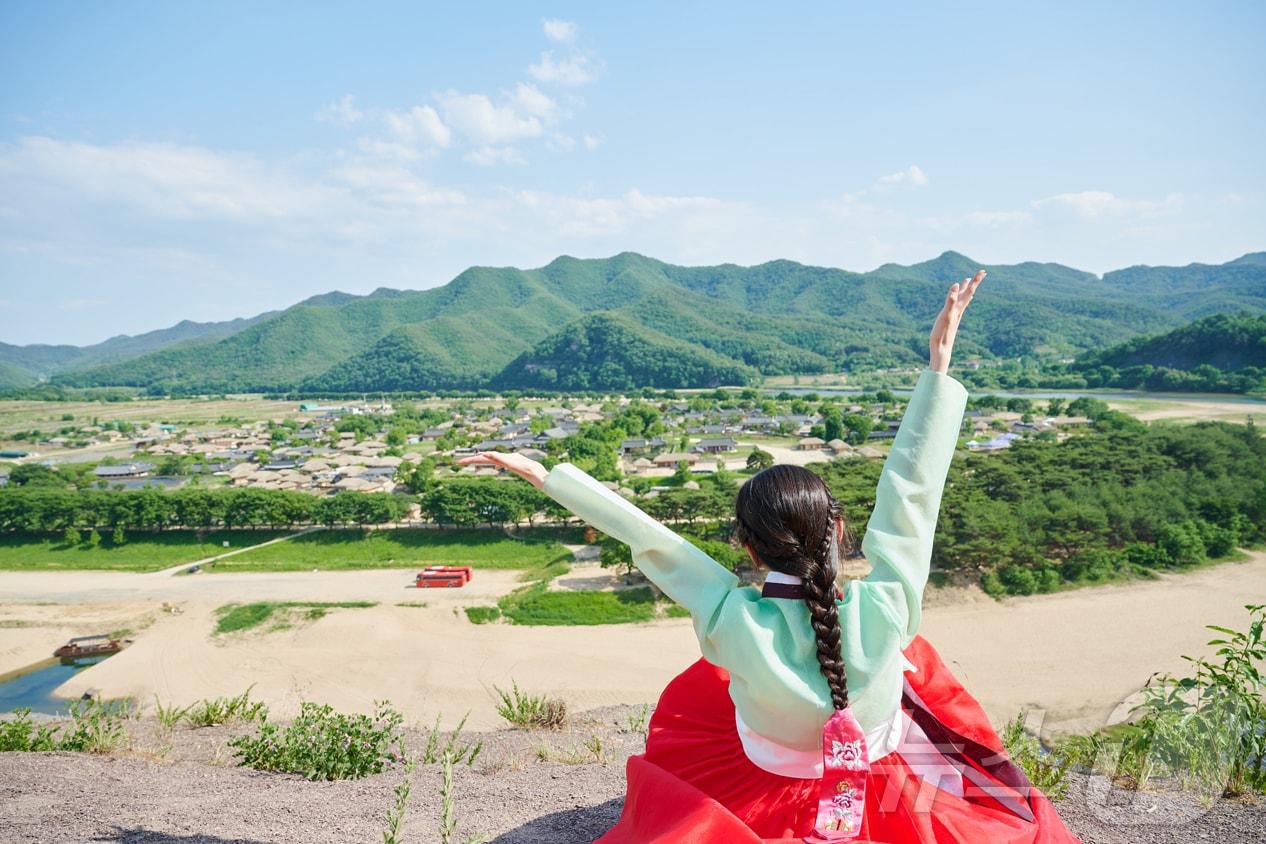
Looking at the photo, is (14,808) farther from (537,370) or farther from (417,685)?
(537,370)

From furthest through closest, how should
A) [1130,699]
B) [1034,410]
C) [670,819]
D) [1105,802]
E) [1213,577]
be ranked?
[1034,410], [1213,577], [1130,699], [1105,802], [670,819]

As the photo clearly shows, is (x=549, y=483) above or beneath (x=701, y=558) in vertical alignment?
above

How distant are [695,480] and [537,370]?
7704cm

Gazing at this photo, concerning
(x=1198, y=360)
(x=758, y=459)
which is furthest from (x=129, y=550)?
(x=1198, y=360)

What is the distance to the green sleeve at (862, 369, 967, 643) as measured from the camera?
64.9 inches

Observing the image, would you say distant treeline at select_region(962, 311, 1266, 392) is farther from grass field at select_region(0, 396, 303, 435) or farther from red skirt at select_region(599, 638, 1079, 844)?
grass field at select_region(0, 396, 303, 435)

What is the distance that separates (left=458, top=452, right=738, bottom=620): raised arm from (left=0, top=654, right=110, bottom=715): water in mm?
16842

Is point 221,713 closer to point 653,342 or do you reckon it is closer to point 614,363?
point 614,363

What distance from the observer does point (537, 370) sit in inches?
4136

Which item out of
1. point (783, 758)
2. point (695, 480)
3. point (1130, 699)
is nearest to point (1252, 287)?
point (695, 480)

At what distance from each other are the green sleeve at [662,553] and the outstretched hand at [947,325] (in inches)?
28.5

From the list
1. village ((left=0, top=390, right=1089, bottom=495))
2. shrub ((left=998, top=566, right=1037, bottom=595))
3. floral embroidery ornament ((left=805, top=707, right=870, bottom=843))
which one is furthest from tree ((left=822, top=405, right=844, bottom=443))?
floral embroidery ornament ((left=805, top=707, right=870, bottom=843))

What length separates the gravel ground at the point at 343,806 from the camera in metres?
3.46

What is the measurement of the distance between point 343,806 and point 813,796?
3313 mm
